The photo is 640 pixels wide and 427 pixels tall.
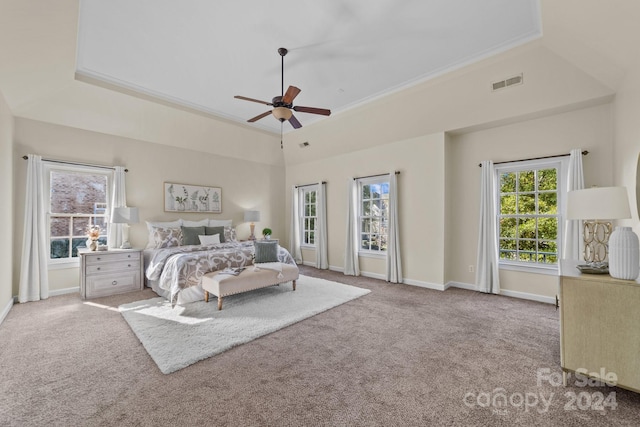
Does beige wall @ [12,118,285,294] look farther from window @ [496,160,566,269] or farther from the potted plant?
window @ [496,160,566,269]

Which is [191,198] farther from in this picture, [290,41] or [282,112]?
[290,41]

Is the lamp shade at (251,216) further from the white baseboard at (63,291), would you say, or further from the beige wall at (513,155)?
the beige wall at (513,155)

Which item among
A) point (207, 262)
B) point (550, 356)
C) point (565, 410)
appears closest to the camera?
point (565, 410)

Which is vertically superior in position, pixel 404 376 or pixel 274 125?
pixel 274 125

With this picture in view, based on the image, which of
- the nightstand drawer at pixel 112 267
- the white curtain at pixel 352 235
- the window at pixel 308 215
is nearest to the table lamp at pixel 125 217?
the nightstand drawer at pixel 112 267

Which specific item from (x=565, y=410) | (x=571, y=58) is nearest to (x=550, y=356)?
(x=565, y=410)

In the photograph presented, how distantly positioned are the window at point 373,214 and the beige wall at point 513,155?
1.26 metres

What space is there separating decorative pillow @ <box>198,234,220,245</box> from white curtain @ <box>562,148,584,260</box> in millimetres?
5557

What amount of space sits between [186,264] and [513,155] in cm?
517

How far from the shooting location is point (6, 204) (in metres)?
3.52

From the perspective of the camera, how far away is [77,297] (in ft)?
13.8

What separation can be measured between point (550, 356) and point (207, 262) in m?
4.05

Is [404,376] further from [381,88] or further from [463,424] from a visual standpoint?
[381,88]

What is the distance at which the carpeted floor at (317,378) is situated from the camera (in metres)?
1.73
